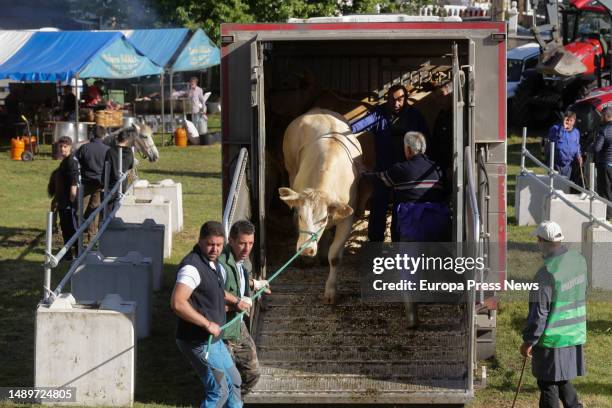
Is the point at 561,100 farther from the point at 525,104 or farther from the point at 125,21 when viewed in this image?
the point at 125,21

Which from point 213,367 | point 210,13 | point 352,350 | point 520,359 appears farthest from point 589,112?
point 213,367

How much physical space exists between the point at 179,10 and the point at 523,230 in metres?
19.2

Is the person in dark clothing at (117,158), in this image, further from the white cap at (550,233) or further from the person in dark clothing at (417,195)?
the white cap at (550,233)

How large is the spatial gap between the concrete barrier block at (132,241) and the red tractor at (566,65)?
571 inches

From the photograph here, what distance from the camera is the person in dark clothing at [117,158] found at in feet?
47.9

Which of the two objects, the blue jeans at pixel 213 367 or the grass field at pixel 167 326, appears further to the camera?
the grass field at pixel 167 326

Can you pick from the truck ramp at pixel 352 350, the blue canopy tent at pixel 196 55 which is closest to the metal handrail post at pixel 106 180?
the truck ramp at pixel 352 350

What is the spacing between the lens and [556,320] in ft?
24.8

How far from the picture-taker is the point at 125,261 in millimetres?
10883

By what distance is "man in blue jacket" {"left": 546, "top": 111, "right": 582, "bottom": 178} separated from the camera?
17.7 m

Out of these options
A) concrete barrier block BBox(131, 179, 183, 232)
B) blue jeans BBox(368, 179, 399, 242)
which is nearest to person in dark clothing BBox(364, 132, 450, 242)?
blue jeans BBox(368, 179, 399, 242)

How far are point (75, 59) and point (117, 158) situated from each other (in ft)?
41.4

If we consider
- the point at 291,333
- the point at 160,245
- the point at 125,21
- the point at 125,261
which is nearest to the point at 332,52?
the point at 160,245

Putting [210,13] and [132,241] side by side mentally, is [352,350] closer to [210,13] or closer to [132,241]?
[132,241]
